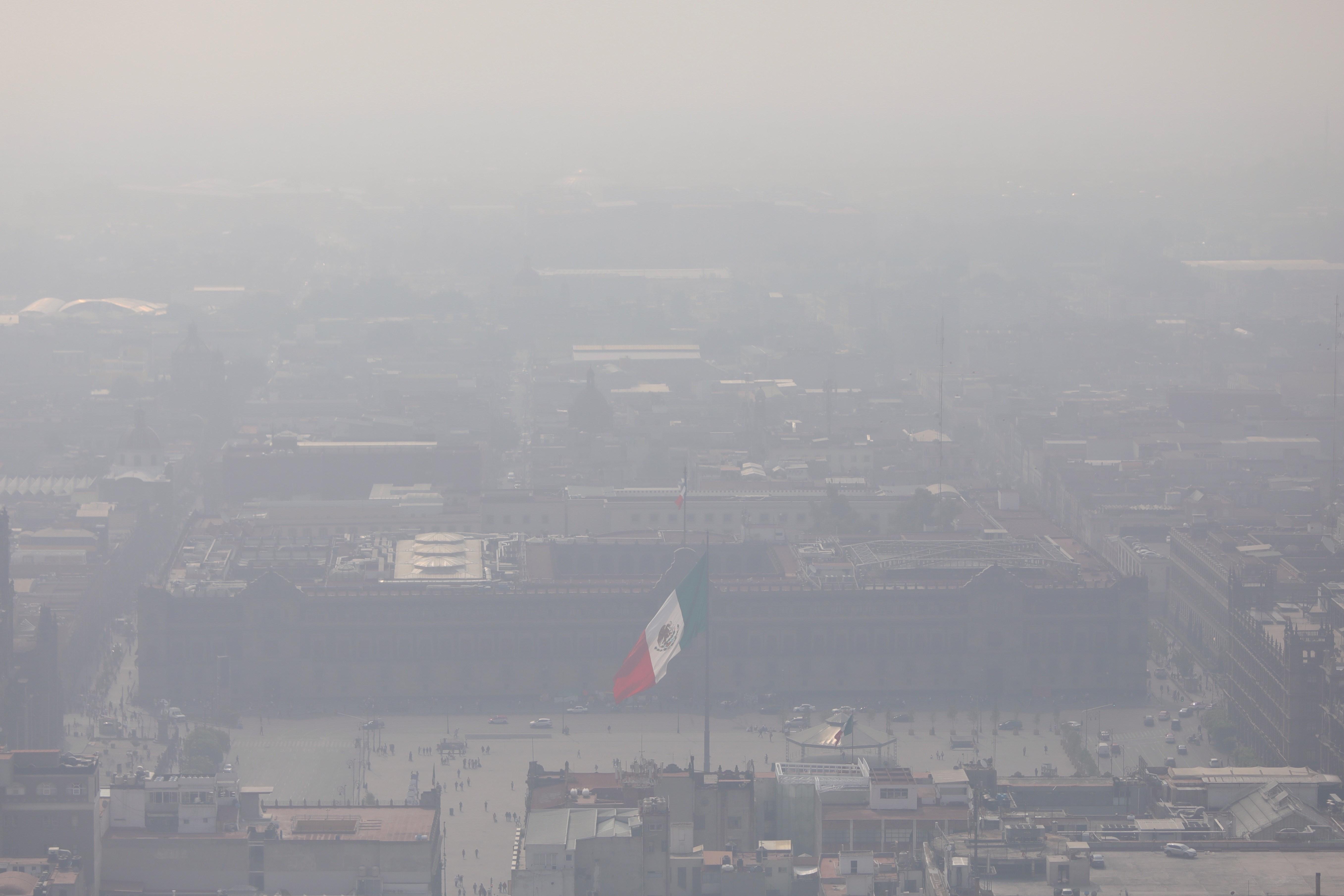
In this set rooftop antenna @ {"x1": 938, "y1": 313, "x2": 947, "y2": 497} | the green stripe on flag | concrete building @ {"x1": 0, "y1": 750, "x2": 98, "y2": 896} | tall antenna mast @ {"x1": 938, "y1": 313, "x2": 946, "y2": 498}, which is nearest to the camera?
concrete building @ {"x1": 0, "y1": 750, "x2": 98, "y2": 896}

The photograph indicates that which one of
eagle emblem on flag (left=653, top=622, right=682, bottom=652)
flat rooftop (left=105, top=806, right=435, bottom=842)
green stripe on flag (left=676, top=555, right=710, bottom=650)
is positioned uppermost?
green stripe on flag (left=676, top=555, right=710, bottom=650)

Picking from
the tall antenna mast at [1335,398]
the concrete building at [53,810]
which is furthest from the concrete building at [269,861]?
the tall antenna mast at [1335,398]

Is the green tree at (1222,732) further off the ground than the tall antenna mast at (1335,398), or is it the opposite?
the tall antenna mast at (1335,398)

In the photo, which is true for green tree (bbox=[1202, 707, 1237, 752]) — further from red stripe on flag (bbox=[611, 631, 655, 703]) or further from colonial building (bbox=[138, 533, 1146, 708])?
red stripe on flag (bbox=[611, 631, 655, 703])

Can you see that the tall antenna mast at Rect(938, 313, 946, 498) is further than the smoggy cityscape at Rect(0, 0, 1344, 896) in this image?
Yes

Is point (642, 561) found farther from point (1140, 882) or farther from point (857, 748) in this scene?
point (1140, 882)

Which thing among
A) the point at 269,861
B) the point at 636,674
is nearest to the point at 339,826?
the point at 269,861

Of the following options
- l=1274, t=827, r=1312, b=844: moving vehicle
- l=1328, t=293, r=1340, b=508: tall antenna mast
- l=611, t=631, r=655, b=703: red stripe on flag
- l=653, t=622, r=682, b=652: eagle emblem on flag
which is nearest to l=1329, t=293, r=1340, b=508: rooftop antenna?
l=1328, t=293, r=1340, b=508: tall antenna mast

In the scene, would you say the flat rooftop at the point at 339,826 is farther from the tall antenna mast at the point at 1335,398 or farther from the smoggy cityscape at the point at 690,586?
the tall antenna mast at the point at 1335,398

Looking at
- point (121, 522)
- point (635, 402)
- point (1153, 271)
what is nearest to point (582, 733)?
point (121, 522)
